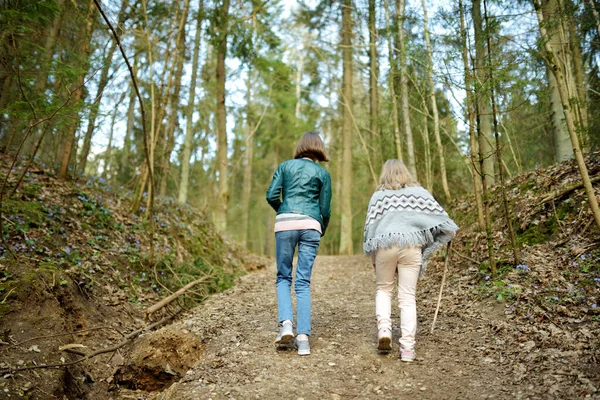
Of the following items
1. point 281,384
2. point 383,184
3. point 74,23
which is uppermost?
point 74,23

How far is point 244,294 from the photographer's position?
7.35 metres

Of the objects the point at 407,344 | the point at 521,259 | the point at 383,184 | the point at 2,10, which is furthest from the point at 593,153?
the point at 2,10

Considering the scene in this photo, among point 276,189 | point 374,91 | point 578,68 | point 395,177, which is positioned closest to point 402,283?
point 395,177

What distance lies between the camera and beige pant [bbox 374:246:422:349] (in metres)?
3.93

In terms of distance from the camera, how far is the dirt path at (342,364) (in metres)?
3.35

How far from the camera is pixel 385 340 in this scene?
3.91 metres

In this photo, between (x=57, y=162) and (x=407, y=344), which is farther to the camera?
(x=57, y=162)

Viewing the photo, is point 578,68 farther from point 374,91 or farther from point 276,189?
point 276,189

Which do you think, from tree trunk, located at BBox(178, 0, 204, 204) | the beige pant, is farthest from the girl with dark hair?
tree trunk, located at BBox(178, 0, 204, 204)

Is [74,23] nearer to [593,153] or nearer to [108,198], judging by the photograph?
[108,198]

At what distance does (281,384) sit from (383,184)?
2242 millimetres

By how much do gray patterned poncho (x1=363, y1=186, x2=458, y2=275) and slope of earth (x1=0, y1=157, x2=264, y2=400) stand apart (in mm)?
3001

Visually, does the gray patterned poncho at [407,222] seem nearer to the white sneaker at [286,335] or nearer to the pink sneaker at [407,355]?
the pink sneaker at [407,355]

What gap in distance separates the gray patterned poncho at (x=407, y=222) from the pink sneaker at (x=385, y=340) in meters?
0.78
